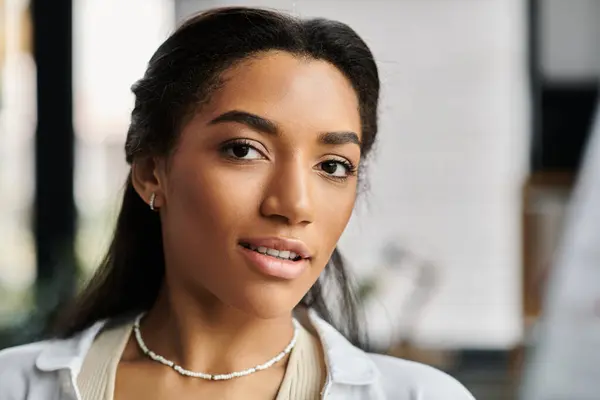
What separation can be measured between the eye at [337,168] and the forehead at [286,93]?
35mm

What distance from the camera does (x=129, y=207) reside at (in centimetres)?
113

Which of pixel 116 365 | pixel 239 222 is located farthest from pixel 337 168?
pixel 116 365

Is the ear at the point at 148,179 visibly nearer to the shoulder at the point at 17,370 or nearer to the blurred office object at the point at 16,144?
the shoulder at the point at 17,370

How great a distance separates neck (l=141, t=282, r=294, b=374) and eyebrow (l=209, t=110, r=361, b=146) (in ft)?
0.66

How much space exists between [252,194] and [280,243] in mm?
53

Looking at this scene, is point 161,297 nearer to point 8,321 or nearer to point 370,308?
point 8,321

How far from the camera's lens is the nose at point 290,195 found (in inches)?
35.6

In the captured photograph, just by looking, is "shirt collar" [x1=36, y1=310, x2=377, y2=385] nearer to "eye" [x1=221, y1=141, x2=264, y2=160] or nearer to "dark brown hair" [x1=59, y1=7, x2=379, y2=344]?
"dark brown hair" [x1=59, y1=7, x2=379, y2=344]

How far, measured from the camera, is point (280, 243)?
0.91 meters

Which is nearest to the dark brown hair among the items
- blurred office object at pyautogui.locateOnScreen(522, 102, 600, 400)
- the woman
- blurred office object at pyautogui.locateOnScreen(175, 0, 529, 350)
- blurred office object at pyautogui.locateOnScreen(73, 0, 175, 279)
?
the woman

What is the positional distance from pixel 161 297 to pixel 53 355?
0.13m

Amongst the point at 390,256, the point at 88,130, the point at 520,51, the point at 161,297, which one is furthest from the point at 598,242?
the point at 161,297

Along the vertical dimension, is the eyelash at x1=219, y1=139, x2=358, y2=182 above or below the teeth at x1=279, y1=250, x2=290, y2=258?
above

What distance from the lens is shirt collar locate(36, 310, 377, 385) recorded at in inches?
39.4
